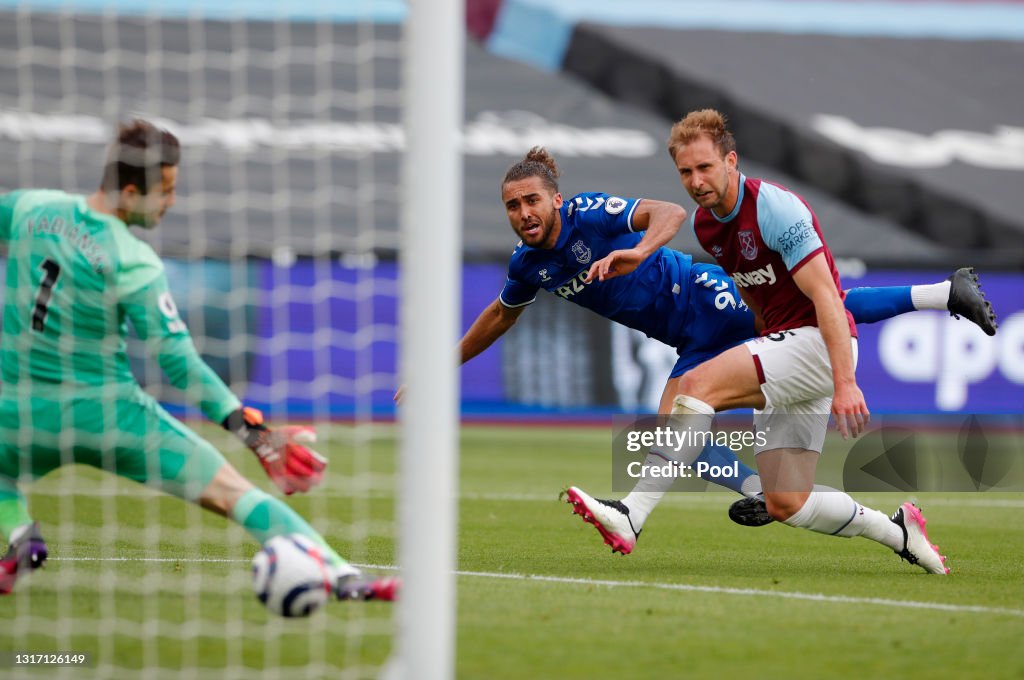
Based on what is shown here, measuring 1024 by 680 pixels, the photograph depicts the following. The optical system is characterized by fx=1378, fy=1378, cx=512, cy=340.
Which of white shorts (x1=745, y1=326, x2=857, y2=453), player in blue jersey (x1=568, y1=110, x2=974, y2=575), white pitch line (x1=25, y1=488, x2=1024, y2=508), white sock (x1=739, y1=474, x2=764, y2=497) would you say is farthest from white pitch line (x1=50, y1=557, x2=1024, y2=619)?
white pitch line (x1=25, y1=488, x2=1024, y2=508)

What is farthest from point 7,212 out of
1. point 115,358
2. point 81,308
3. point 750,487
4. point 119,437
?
point 750,487

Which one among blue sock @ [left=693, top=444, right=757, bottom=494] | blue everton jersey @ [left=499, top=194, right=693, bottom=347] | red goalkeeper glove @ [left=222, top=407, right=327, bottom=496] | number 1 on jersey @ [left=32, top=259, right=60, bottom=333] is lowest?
blue sock @ [left=693, top=444, right=757, bottom=494]

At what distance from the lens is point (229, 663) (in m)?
4.54

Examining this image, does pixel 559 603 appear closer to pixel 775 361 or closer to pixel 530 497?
pixel 775 361

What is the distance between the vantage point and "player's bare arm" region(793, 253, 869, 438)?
233 inches

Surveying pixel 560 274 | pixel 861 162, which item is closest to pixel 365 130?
pixel 861 162

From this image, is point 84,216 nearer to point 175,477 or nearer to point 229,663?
point 175,477

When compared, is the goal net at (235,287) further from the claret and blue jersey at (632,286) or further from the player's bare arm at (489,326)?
the claret and blue jersey at (632,286)

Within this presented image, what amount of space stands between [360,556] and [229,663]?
2509 mm

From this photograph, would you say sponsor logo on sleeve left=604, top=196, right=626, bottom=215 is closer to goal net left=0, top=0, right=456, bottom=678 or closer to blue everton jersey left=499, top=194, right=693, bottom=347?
blue everton jersey left=499, top=194, right=693, bottom=347

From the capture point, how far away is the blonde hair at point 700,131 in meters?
6.38

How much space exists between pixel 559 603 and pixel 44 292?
234 cm

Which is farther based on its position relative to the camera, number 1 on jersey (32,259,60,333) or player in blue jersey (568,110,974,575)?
player in blue jersey (568,110,974,575)

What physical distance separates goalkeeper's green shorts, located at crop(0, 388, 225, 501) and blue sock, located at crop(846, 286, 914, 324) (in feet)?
11.4
